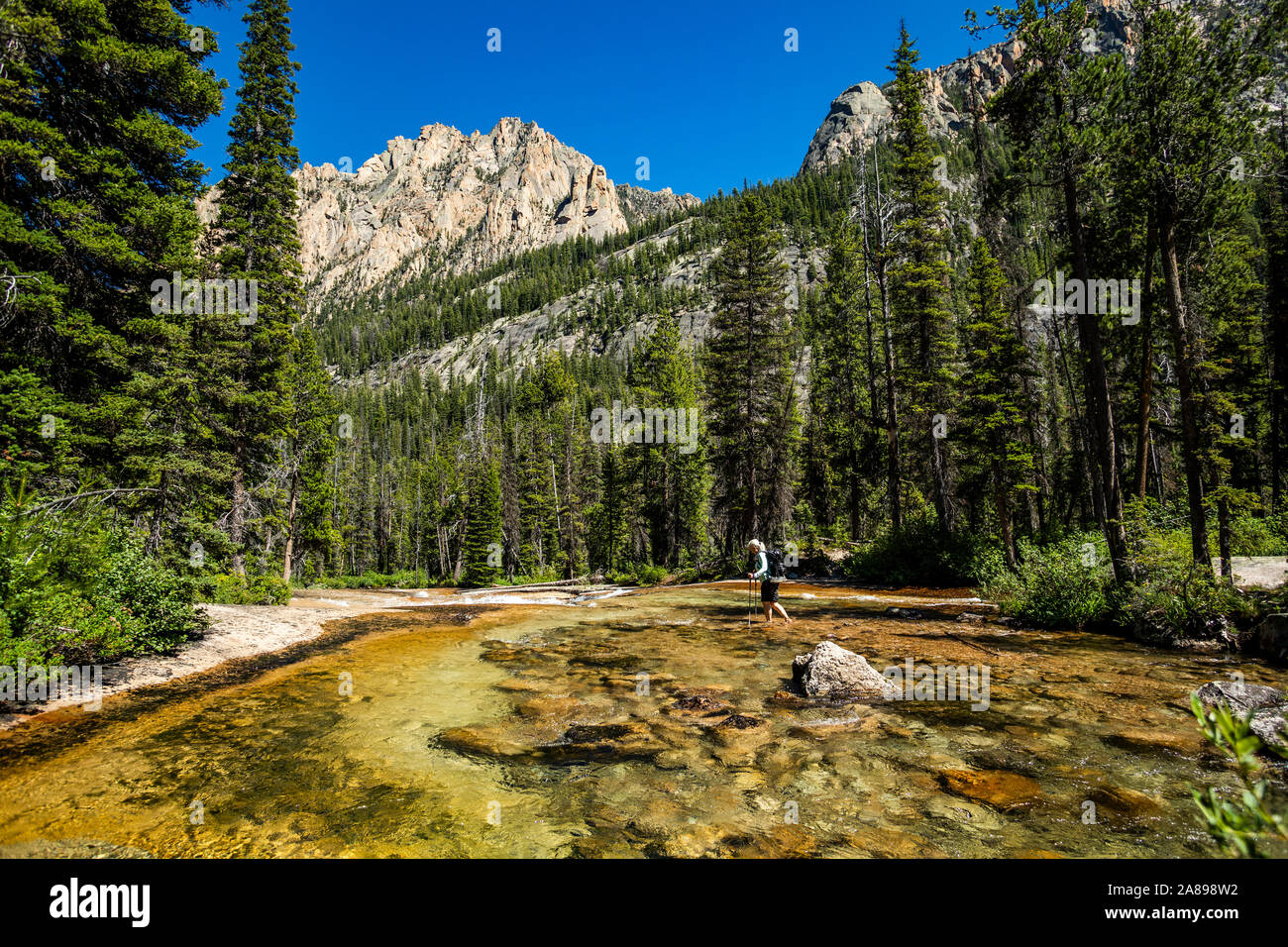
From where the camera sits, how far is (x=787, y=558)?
3025 centimetres

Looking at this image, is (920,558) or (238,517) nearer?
(238,517)

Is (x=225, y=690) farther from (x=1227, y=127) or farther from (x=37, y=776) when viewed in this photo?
(x=1227, y=127)

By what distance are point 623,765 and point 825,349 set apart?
39.6 m

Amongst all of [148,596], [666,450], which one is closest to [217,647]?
[148,596]

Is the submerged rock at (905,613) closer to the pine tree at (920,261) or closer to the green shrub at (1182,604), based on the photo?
the green shrub at (1182,604)

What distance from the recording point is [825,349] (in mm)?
40562

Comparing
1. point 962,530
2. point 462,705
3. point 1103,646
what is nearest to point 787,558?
point 962,530

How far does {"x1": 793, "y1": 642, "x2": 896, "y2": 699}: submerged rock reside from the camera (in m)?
7.89

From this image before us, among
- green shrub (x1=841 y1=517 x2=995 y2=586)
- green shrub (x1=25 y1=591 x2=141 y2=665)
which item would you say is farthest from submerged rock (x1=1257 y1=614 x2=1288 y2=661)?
green shrub (x1=25 y1=591 x2=141 y2=665)

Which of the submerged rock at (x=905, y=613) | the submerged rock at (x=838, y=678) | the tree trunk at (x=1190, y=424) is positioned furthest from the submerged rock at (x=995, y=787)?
the tree trunk at (x=1190, y=424)

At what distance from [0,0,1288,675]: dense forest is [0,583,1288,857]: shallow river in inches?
123

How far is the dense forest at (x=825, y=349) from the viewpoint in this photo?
11.6 m

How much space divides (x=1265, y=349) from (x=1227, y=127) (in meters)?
29.0

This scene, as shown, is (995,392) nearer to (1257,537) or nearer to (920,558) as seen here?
(920,558)
